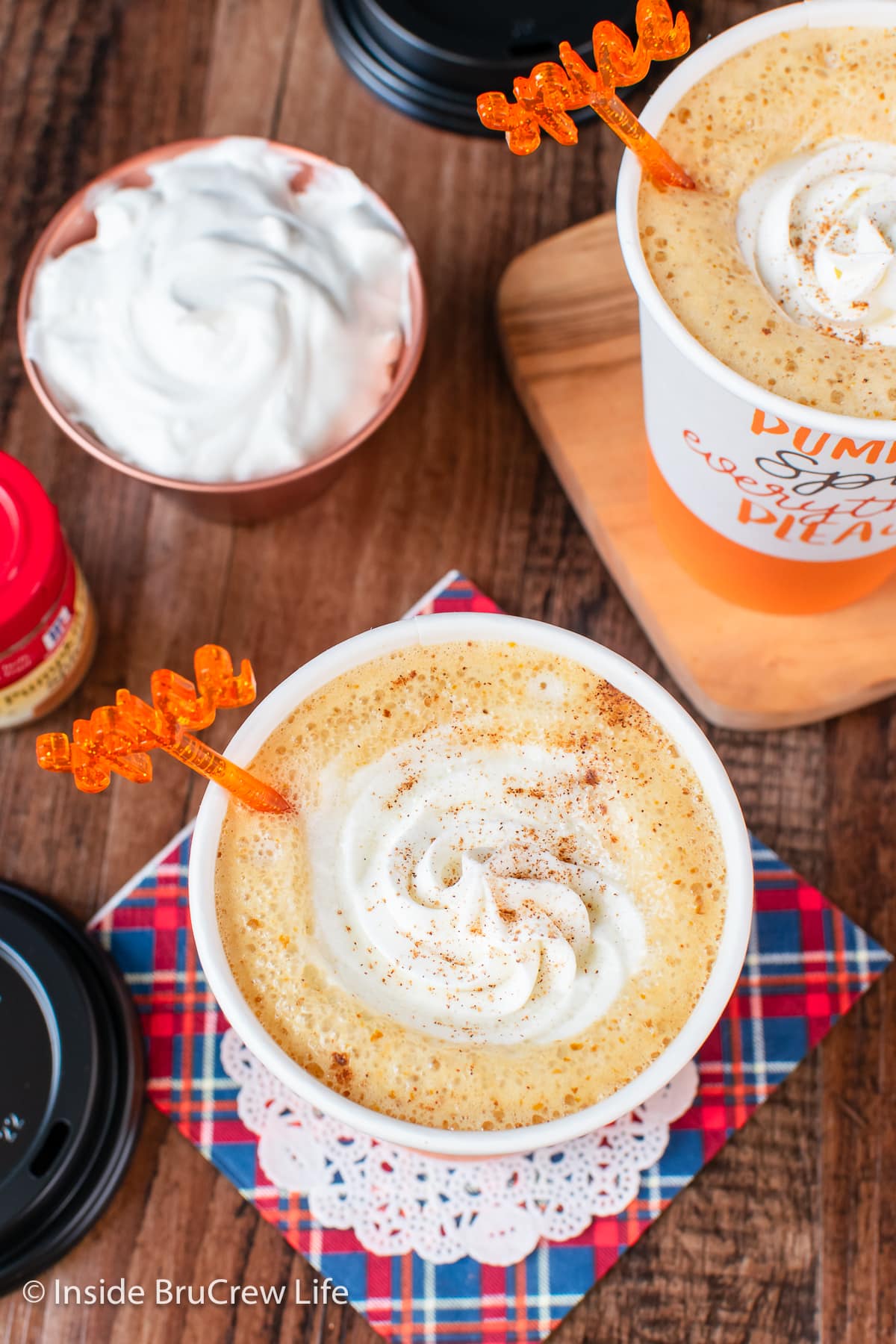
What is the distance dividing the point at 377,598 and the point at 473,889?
0.47 m

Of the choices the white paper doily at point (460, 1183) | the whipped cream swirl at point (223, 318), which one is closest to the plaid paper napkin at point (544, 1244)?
the white paper doily at point (460, 1183)

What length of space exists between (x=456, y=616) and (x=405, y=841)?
178 mm

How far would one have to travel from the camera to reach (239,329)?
1.20 m

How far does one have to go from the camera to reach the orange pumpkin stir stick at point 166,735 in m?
0.90

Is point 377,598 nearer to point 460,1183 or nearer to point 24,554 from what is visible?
point 24,554

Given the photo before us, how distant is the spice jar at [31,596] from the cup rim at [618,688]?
0.28m

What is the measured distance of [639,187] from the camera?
996 millimetres

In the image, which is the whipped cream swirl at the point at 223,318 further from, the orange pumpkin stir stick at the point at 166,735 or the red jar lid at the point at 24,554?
the orange pumpkin stir stick at the point at 166,735

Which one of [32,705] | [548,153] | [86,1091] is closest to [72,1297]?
[86,1091]

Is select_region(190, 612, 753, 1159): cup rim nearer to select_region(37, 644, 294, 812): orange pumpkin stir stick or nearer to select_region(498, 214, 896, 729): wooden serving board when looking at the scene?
select_region(37, 644, 294, 812): orange pumpkin stir stick

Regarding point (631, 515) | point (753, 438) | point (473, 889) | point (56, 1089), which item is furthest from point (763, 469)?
point (56, 1089)

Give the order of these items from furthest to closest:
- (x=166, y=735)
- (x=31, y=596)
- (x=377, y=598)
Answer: (x=377, y=598) < (x=31, y=596) < (x=166, y=735)

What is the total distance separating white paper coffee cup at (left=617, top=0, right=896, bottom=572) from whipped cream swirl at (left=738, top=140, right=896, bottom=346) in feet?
0.32

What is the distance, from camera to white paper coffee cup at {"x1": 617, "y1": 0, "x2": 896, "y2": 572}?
0.93 meters
